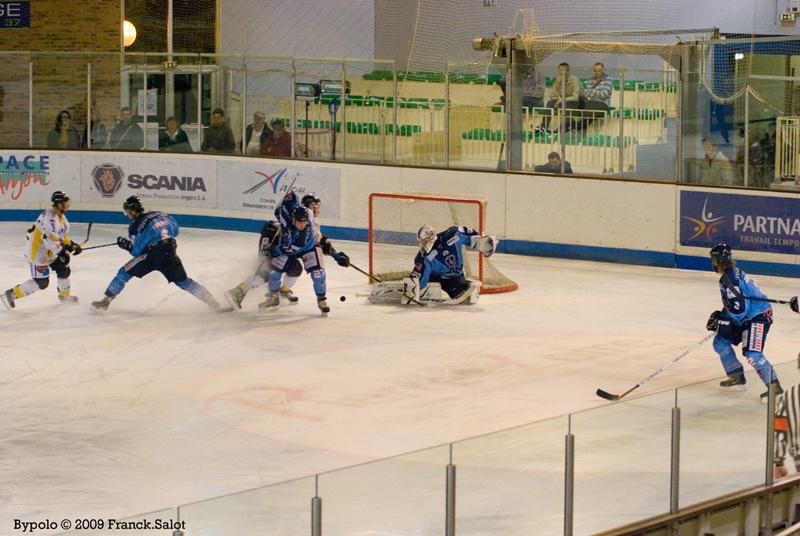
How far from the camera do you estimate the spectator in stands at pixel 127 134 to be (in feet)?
63.5

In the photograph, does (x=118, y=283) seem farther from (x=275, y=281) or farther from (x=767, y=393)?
(x=767, y=393)

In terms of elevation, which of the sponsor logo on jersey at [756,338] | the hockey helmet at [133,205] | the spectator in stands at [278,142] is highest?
the spectator in stands at [278,142]

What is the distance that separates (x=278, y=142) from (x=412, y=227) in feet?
12.9

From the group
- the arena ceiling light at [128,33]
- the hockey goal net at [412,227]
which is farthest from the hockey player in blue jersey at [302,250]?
the arena ceiling light at [128,33]

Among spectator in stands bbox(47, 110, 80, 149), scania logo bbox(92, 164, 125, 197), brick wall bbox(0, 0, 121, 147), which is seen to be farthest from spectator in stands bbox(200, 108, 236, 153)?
spectator in stands bbox(47, 110, 80, 149)

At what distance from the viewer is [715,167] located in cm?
1545

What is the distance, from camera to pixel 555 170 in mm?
16594

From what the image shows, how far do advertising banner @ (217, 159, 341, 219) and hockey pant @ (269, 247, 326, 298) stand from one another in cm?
461

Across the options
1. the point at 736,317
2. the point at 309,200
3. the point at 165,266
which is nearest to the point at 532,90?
the point at 309,200

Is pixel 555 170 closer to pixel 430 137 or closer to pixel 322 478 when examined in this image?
pixel 430 137

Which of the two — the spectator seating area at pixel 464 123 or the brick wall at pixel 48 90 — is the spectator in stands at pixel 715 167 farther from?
the brick wall at pixel 48 90

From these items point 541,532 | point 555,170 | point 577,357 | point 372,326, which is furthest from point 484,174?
point 541,532

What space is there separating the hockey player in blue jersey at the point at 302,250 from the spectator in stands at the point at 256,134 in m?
5.59

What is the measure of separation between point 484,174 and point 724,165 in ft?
9.76
